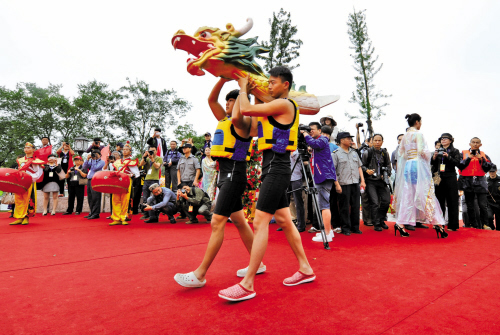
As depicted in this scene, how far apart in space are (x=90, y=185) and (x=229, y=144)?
265 inches

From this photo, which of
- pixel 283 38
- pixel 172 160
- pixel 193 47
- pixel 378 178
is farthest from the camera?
pixel 283 38

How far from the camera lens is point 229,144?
2650 millimetres

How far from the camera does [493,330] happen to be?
1.71 meters

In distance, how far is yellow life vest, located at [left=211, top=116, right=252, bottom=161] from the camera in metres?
2.64

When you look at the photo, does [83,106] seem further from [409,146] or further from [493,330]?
[493,330]

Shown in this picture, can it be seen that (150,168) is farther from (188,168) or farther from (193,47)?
(193,47)

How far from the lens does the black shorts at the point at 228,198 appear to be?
249 centimetres

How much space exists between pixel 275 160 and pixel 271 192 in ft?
0.84

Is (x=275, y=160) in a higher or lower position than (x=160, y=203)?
higher

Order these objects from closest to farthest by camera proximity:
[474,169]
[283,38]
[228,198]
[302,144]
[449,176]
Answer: [228,198]
[302,144]
[449,176]
[474,169]
[283,38]

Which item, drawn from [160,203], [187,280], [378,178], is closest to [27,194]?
[160,203]

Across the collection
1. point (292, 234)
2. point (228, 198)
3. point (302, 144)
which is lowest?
point (292, 234)

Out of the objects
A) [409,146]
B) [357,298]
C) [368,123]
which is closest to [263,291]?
[357,298]

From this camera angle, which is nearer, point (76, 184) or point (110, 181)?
point (110, 181)
